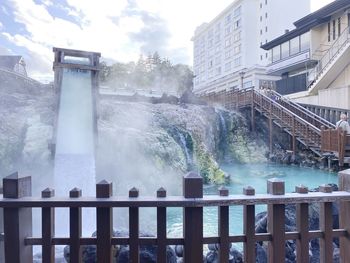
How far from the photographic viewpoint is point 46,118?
10531mm

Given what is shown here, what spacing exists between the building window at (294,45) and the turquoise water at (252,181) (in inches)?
468

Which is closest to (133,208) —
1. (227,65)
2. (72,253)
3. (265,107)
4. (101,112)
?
(72,253)

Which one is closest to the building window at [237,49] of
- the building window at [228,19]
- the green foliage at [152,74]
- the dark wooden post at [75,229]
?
the building window at [228,19]

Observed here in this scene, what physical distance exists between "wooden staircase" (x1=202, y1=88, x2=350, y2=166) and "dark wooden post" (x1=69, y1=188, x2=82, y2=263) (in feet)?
41.8

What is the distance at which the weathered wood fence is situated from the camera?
1891mm

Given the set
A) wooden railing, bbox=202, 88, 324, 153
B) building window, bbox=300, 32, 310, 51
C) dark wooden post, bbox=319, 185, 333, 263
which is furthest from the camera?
building window, bbox=300, 32, 310, 51

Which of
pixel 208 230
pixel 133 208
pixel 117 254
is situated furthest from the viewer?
pixel 208 230

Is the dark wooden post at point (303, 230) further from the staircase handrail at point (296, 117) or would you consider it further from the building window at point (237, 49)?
the building window at point (237, 49)

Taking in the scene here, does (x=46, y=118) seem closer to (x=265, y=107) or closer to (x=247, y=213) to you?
(x=247, y=213)

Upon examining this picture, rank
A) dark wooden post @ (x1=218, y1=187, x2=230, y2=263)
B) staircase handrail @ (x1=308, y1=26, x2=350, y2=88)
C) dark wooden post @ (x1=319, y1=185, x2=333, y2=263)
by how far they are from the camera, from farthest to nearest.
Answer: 1. staircase handrail @ (x1=308, y1=26, x2=350, y2=88)
2. dark wooden post @ (x1=319, y1=185, x2=333, y2=263)
3. dark wooden post @ (x1=218, y1=187, x2=230, y2=263)

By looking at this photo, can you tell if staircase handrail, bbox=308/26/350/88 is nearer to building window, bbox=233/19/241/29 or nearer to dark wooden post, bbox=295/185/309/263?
dark wooden post, bbox=295/185/309/263

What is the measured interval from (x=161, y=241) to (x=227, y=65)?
46.8 meters

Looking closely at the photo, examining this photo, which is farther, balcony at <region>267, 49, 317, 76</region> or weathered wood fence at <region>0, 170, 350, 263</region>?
balcony at <region>267, 49, 317, 76</region>

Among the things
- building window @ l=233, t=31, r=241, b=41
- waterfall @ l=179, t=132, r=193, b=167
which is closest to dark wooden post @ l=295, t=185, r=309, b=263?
waterfall @ l=179, t=132, r=193, b=167
